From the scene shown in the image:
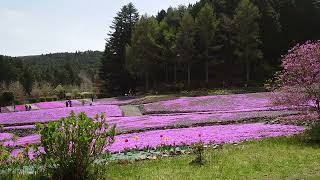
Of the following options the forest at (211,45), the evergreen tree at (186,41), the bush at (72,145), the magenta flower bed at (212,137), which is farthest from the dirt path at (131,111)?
the bush at (72,145)

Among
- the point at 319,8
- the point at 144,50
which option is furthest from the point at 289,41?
the point at 144,50

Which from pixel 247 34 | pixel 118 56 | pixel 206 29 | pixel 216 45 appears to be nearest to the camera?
pixel 247 34

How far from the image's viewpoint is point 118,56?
267ft

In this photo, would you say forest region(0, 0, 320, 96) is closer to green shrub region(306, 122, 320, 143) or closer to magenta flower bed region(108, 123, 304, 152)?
magenta flower bed region(108, 123, 304, 152)

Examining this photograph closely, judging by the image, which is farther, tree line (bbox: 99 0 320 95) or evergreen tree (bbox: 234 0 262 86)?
tree line (bbox: 99 0 320 95)

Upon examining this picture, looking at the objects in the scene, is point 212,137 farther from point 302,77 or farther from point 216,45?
point 216,45

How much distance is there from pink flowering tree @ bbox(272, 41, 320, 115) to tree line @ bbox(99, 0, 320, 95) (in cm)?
4616

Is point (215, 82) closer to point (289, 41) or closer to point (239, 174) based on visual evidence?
point (289, 41)

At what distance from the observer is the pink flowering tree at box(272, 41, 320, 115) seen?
16.9 m

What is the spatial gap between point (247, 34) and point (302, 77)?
159 ft

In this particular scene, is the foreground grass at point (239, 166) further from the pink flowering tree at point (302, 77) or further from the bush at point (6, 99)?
the bush at point (6, 99)

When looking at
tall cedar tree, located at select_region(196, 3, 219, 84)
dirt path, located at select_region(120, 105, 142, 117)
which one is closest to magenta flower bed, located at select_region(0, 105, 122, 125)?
dirt path, located at select_region(120, 105, 142, 117)

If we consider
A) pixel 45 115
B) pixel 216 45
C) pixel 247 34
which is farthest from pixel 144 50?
pixel 45 115

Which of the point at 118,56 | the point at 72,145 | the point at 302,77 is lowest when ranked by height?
the point at 72,145
